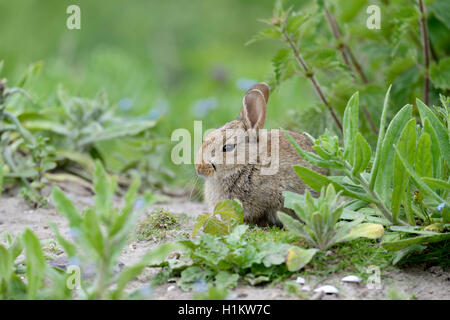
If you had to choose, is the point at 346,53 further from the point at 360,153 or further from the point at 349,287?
the point at 349,287

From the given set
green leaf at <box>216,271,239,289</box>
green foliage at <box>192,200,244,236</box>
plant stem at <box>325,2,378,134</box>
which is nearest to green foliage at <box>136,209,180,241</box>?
green foliage at <box>192,200,244,236</box>

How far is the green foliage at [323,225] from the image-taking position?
2652 millimetres

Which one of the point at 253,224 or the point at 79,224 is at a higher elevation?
the point at 79,224

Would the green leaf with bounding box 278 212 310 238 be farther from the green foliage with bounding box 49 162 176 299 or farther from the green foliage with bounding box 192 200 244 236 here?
the green foliage with bounding box 49 162 176 299

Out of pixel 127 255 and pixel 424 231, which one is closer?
pixel 424 231

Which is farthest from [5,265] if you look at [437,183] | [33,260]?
[437,183]

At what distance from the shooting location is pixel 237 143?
12.3 ft

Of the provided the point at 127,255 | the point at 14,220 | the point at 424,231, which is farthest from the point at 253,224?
the point at 14,220

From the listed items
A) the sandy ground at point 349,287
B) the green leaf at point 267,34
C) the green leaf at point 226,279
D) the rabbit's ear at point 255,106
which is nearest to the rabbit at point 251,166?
the rabbit's ear at point 255,106

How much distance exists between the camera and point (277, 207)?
3641 millimetres

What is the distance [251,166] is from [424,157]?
1193mm

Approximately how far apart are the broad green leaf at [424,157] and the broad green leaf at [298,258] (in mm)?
654

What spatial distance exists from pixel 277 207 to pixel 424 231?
1.12m
